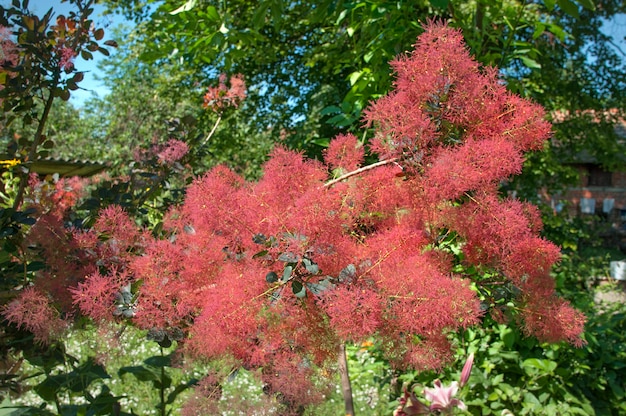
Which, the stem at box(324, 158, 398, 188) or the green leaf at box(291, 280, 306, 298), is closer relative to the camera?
the green leaf at box(291, 280, 306, 298)

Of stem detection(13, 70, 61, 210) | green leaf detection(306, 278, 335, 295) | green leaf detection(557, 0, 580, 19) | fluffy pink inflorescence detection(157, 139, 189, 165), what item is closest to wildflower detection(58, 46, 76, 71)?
stem detection(13, 70, 61, 210)

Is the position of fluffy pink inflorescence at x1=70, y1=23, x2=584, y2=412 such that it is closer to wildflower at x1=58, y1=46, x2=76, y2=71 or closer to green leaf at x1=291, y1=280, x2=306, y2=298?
green leaf at x1=291, y1=280, x2=306, y2=298

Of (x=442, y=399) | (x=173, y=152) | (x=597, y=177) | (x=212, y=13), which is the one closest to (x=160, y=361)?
(x=173, y=152)

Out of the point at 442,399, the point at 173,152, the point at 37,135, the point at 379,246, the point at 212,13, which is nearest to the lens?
the point at 379,246

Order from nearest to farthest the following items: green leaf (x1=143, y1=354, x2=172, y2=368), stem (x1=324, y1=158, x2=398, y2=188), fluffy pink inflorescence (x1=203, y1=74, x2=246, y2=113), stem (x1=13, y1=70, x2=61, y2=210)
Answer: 1. stem (x1=324, y1=158, x2=398, y2=188)
2. stem (x1=13, y1=70, x2=61, y2=210)
3. green leaf (x1=143, y1=354, x2=172, y2=368)
4. fluffy pink inflorescence (x1=203, y1=74, x2=246, y2=113)

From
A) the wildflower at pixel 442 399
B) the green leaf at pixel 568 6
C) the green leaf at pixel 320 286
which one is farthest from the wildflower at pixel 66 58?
the green leaf at pixel 568 6

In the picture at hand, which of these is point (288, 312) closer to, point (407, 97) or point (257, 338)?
point (257, 338)

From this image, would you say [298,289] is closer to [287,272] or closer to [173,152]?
[287,272]

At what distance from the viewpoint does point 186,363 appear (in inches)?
48.0

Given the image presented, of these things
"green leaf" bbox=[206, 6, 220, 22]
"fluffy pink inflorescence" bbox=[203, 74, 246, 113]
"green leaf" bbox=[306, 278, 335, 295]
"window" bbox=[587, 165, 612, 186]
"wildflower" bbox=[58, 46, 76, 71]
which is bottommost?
"window" bbox=[587, 165, 612, 186]

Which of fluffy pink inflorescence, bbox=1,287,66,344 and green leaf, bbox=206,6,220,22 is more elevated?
green leaf, bbox=206,6,220,22

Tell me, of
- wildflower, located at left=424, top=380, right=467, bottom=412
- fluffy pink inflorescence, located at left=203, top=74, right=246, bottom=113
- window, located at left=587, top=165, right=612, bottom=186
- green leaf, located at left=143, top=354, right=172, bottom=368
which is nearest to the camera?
wildflower, located at left=424, top=380, right=467, bottom=412

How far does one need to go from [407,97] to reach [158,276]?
655mm

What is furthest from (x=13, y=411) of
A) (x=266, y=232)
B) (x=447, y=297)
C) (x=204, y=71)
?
(x=204, y=71)
